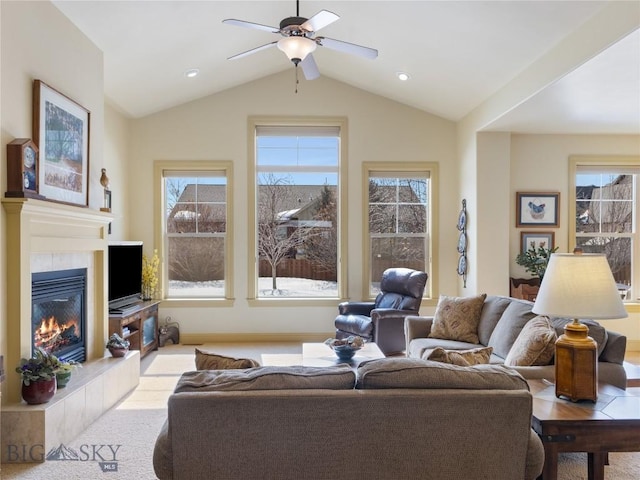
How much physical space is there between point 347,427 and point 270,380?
1.10ft

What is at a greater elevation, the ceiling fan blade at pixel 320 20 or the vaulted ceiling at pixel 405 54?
the vaulted ceiling at pixel 405 54

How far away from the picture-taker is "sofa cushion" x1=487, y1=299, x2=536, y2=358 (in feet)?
11.3

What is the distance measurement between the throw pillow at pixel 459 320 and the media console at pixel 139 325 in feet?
9.93

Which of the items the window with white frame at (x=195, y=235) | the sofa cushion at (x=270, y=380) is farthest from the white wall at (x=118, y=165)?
the sofa cushion at (x=270, y=380)

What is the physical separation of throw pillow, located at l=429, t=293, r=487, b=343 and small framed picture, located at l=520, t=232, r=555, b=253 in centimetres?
182

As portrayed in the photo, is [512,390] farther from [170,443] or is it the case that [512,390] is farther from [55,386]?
[55,386]

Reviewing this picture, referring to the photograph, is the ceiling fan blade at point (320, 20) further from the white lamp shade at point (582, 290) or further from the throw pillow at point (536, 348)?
the throw pillow at point (536, 348)

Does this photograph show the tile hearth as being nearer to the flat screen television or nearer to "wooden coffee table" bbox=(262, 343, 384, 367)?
the flat screen television

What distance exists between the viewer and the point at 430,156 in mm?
6141

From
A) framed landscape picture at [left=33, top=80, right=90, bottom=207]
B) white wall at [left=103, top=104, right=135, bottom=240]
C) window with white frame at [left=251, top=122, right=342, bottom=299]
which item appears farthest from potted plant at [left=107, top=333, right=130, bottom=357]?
window with white frame at [left=251, top=122, right=342, bottom=299]

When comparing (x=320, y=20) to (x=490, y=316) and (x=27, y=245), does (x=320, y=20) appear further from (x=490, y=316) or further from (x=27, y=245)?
(x=490, y=316)

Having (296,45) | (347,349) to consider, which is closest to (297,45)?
(296,45)

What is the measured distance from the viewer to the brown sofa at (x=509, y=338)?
264 centimetres

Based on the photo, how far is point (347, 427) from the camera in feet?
5.65
